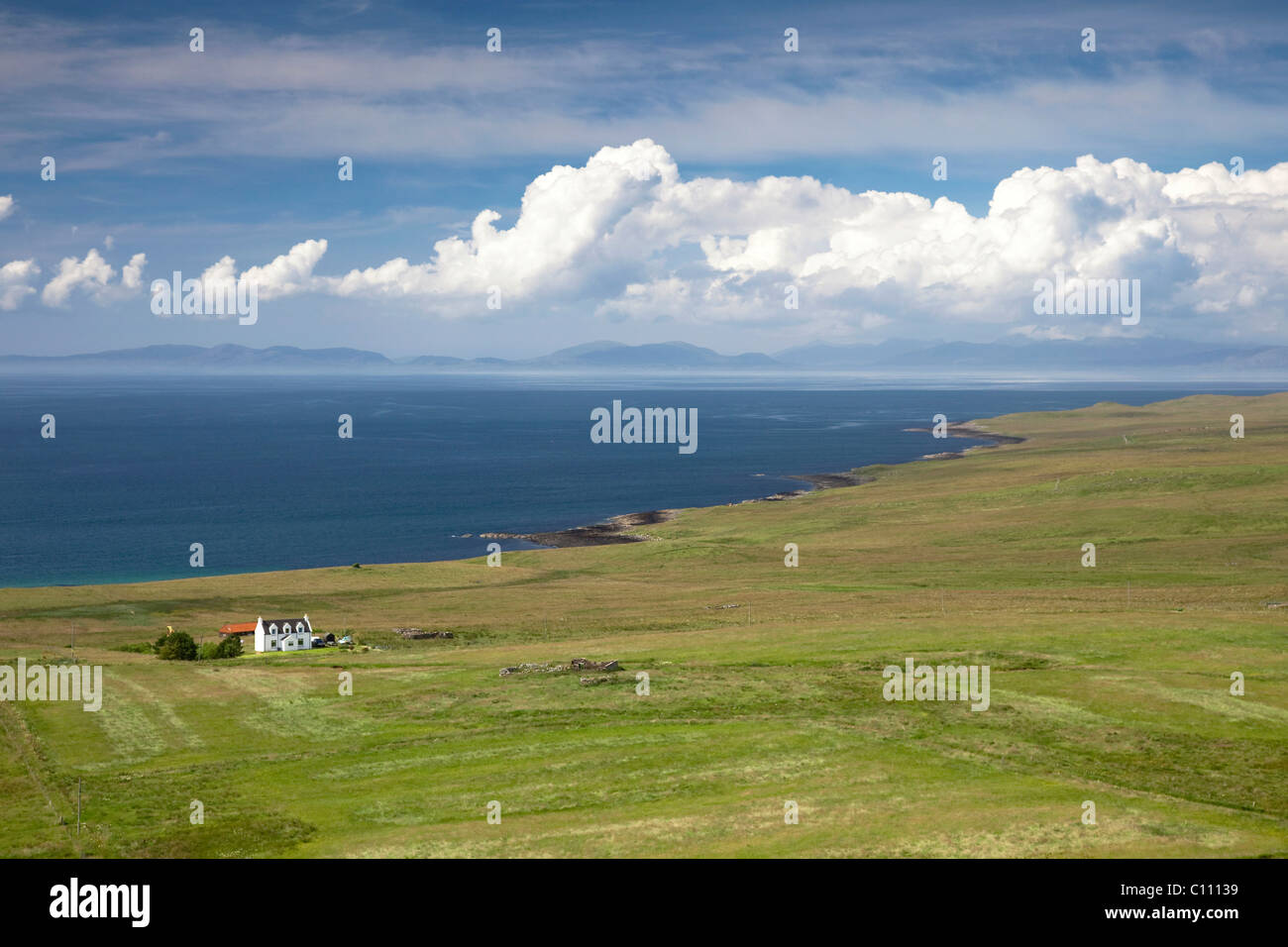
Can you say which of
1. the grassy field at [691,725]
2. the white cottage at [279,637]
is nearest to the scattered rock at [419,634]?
the grassy field at [691,725]

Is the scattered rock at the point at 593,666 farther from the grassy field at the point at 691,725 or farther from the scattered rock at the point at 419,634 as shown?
the scattered rock at the point at 419,634

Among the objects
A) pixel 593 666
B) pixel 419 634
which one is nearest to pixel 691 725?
pixel 593 666

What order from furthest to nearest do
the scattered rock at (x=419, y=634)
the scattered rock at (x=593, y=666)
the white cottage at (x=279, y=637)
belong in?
the scattered rock at (x=419, y=634), the white cottage at (x=279, y=637), the scattered rock at (x=593, y=666)

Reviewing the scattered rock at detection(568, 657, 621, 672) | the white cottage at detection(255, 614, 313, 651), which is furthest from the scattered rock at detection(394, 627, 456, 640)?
the scattered rock at detection(568, 657, 621, 672)

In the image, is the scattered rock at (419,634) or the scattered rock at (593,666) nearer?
the scattered rock at (593,666)
